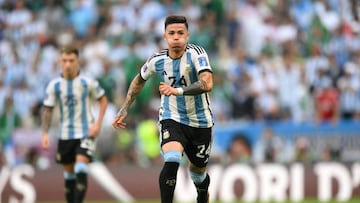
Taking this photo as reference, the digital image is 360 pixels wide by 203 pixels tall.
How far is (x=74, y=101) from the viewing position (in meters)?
14.2

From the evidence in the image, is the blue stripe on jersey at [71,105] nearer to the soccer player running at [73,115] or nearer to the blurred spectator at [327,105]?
the soccer player running at [73,115]

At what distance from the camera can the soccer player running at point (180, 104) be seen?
10.7m

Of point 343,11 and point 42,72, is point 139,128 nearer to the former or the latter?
point 42,72

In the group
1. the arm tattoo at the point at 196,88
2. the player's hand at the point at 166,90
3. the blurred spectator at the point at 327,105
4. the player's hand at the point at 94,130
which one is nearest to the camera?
the player's hand at the point at 166,90

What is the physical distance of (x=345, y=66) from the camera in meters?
21.0

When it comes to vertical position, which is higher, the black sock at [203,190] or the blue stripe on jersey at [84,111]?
the blue stripe on jersey at [84,111]

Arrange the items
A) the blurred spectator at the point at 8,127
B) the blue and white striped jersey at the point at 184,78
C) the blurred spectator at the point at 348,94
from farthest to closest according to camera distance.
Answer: the blurred spectator at the point at 348,94, the blurred spectator at the point at 8,127, the blue and white striped jersey at the point at 184,78

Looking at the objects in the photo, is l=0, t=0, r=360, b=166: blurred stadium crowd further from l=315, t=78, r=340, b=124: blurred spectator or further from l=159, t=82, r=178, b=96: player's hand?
l=159, t=82, r=178, b=96: player's hand

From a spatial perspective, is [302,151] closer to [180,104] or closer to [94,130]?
[94,130]

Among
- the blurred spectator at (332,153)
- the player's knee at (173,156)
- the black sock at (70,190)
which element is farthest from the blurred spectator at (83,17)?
the player's knee at (173,156)

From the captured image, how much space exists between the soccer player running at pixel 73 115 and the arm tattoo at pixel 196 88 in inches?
148

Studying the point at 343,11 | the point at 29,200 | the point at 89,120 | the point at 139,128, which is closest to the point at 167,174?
the point at 89,120

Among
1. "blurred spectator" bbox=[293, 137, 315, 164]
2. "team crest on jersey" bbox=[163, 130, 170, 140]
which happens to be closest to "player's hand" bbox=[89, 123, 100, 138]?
"team crest on jersey" bbox=[163, 130, 170, 140]

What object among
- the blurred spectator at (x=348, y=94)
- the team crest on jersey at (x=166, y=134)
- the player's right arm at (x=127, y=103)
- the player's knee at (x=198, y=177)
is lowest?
the player's knee at (x=198, y=177)
